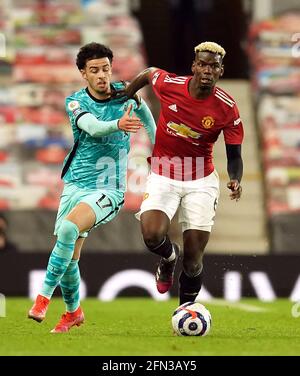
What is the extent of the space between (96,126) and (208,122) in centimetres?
90

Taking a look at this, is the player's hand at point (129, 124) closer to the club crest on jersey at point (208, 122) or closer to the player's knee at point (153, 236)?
the club crest on jersey at point (208, 122)

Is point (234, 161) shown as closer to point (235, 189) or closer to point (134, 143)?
point (235, 189)

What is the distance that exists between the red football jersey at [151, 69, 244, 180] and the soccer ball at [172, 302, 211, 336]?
110 cm

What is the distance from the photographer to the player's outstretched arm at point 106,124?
9531 mm

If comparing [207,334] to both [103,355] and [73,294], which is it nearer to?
[73,294]

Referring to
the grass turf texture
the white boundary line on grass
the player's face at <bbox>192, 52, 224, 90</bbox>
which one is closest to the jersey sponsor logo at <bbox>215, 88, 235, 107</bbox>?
the player's face at <bbox>192, 52, 224, 90</bbox>

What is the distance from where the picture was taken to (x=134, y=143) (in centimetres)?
1939

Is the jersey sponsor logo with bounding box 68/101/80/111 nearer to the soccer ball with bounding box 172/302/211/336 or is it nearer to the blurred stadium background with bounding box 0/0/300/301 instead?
the soccer ball with bounding box 172/302/211/336

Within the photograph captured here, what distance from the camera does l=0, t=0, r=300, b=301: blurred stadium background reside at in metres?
15.2

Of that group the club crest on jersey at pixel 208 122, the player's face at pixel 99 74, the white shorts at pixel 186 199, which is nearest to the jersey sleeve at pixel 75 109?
the player's face at pixel 99 74

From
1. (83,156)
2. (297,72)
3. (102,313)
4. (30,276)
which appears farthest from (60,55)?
(83,156)

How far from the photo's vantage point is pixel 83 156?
10.1 m

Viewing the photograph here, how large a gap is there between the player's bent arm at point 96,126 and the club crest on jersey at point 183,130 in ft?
1.93
